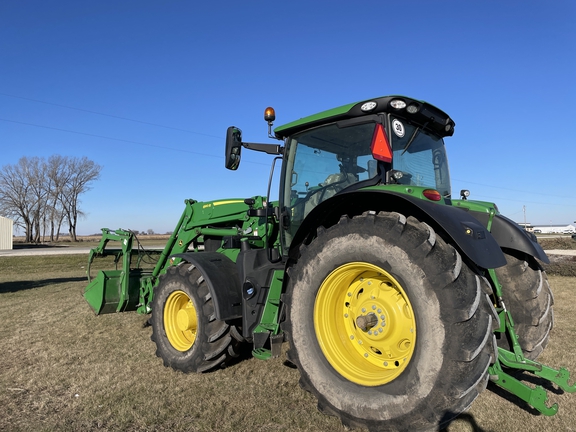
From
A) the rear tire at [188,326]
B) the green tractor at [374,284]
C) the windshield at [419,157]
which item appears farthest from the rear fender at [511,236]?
the rear tire at [188,326]

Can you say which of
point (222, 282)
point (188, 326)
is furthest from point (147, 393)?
point (222, 282)

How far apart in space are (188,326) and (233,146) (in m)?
2.11

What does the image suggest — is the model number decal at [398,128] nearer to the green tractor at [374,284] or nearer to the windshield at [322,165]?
the green tractor at [374,284]

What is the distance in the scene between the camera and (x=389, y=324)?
118 inches

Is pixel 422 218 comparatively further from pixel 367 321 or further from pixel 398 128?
pixel 398 128

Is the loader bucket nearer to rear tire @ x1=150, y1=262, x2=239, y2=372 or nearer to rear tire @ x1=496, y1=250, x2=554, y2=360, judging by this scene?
rear tire @ x1=150, y1=262, x2=239, y2=372

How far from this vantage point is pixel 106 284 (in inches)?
249

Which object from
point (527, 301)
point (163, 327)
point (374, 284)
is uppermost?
point (374, 284)

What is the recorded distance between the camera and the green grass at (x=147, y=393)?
Result: 10.3 ft

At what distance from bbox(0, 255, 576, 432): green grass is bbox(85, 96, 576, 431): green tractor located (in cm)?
33

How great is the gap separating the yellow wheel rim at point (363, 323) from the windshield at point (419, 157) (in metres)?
0.99

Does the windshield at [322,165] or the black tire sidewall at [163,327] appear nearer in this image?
the windshield at [322,165]

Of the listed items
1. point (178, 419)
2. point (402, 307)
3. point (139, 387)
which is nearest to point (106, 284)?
point (139, 387)

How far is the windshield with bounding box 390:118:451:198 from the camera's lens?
3.53 m
